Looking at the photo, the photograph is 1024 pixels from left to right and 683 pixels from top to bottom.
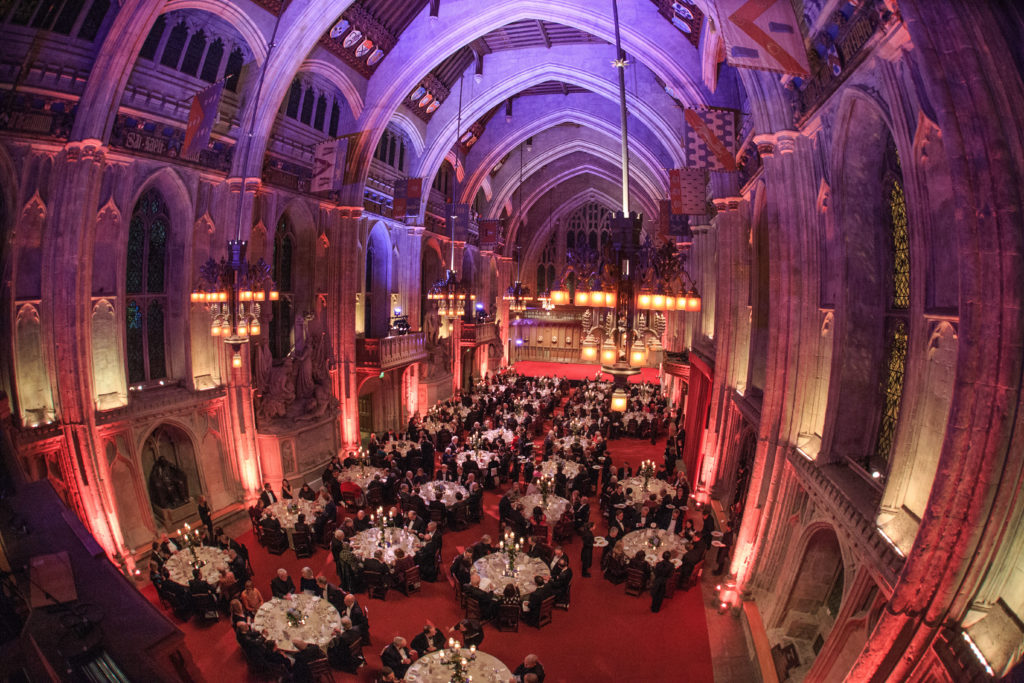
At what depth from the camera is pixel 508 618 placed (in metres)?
8.72

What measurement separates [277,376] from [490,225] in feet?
48.2

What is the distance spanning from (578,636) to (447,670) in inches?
115

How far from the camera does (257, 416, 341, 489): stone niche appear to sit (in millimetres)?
14086

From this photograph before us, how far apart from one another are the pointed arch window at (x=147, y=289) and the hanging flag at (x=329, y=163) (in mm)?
3705

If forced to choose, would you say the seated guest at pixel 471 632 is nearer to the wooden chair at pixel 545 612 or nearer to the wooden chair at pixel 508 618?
the wooden chair at pixel 508 618

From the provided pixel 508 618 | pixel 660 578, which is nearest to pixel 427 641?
pixel 508 618

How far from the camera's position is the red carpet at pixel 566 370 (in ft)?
112

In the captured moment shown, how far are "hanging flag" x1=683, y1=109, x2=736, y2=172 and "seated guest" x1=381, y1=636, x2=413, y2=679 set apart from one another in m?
9.80

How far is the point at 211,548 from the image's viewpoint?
969 centimetres

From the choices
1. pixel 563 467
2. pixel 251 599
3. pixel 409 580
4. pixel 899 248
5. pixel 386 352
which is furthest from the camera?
pixel 386 352

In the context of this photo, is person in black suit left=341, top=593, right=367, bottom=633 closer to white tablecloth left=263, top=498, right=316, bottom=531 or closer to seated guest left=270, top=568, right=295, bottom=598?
seated guest left=270, top=568, right=295, bottom=598

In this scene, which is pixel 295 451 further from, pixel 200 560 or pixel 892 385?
pixel 892 385

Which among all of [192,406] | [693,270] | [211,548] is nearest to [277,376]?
[192,406]

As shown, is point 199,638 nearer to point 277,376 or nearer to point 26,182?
point 277,376
